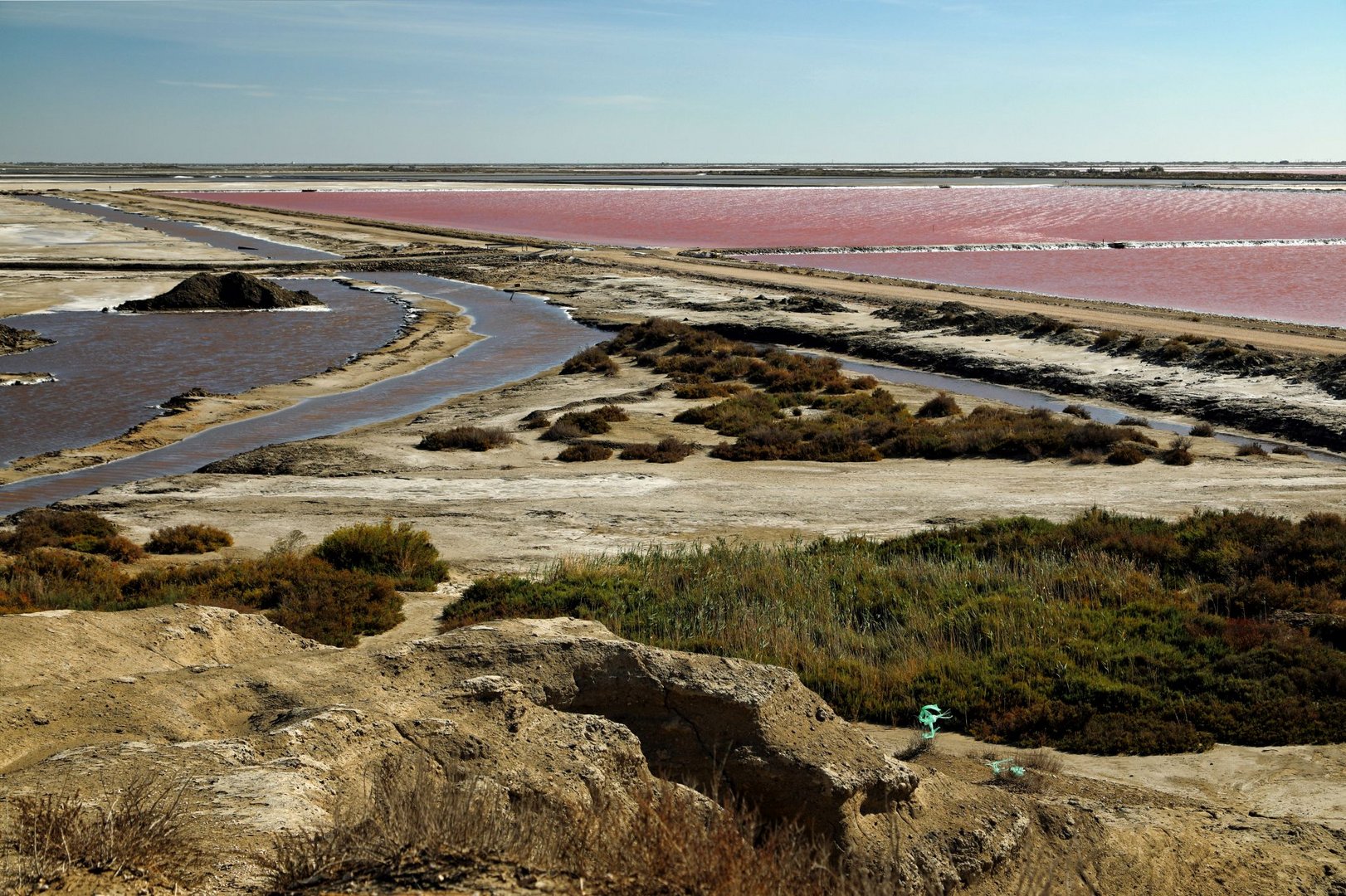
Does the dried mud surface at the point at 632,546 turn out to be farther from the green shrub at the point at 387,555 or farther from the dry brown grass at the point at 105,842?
the green shrub at the point at 387,555

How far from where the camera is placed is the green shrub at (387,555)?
14.6 meters

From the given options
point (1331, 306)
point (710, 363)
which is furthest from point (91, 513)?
point (1331, 306)

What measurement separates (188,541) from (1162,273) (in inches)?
2105

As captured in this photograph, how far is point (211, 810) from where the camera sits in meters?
4.93

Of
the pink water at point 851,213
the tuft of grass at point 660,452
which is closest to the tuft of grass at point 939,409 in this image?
the tuft of grass at point 660,452

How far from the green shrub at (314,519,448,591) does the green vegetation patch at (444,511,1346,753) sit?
1397 millimetres

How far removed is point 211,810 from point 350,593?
822cm

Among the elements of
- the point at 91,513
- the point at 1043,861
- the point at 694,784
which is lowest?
the point at 91,513

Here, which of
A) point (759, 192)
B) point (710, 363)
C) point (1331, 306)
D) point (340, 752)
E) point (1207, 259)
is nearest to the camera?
point (340, 752)

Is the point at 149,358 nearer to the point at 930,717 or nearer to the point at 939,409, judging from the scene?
the point at 939,409

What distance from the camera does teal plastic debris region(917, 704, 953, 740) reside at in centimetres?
930

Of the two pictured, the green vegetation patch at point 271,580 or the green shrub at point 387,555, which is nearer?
the green vegetation patch at point 271,580

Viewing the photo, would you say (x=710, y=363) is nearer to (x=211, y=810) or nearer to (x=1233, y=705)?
(x=1233, y=705)

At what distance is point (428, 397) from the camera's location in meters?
30.8
